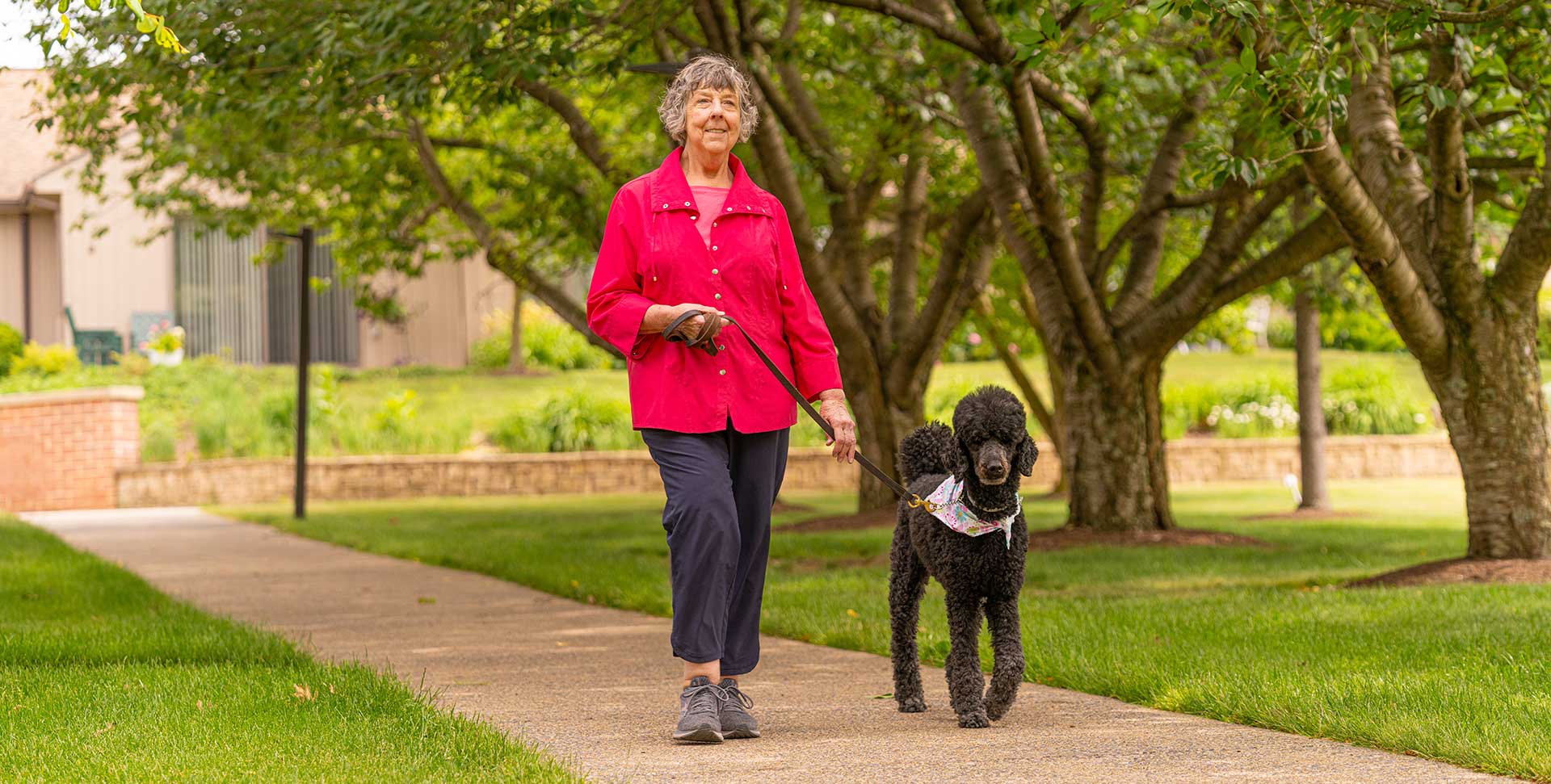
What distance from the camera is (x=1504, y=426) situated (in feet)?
29.9

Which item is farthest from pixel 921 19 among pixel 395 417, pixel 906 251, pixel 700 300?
pixel 395 417

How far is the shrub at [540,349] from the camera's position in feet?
97.9

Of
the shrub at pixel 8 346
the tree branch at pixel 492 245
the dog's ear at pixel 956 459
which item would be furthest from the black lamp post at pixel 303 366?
the dog's ear at pixel 956 459

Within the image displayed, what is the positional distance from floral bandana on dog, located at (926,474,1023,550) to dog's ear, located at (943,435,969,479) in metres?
0.07

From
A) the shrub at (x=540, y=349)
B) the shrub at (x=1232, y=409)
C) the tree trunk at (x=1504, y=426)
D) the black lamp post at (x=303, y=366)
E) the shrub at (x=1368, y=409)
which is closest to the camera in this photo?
the tree trunk at (x=1504, y=426)

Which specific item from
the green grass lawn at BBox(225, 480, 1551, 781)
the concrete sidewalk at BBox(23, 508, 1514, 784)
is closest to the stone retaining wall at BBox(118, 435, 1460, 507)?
the green grass lawn at BBox(225, 480, 1551, 781)

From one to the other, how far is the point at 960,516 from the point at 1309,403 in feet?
41.1

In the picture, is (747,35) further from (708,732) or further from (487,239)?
(708,732)

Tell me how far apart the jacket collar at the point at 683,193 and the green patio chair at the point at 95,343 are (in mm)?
23748

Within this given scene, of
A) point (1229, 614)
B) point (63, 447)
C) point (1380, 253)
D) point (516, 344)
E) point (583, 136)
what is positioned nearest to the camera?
point (1229, 614)

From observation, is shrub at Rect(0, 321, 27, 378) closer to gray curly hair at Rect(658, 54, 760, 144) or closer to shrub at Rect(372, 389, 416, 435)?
shrub at Rect(372, 389, 416, 435)

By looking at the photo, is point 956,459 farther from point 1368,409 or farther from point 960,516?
point 1368,409

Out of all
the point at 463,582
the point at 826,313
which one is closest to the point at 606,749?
the point at 463,582

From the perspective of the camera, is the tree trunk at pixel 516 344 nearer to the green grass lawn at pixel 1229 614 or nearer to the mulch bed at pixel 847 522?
the green grass lawn at pixel 1229 614
